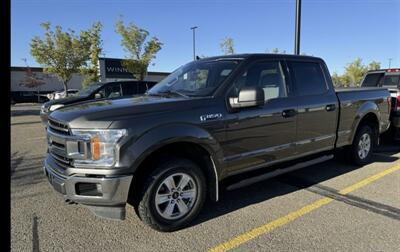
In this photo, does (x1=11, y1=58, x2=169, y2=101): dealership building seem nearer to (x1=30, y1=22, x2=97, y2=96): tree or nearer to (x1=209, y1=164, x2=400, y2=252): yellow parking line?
(x1=30, y1=22, x2=97, y2=96): tree

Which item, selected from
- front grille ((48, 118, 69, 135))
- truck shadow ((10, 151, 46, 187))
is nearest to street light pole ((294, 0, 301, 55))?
truck shadow ((10, 151, 46, 187))

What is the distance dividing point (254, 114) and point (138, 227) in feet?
6.24

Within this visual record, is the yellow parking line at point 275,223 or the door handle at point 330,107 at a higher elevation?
the door handle at point 330,107

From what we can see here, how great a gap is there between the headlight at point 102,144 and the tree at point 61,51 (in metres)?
26.8

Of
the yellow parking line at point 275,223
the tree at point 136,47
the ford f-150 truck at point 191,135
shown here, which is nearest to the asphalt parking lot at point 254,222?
the yellow parking line at point 275,223

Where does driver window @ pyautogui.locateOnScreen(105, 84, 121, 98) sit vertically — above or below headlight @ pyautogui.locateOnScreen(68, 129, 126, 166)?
above

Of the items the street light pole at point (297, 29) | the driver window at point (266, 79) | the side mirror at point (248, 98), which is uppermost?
the street light pole at point (297, 29)

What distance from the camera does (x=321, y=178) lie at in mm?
5477

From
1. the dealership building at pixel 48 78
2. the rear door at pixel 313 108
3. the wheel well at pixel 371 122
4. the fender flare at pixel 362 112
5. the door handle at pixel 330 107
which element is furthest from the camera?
the dealership building at pixel 48 78

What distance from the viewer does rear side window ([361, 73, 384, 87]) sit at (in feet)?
31.6

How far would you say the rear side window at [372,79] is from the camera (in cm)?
964

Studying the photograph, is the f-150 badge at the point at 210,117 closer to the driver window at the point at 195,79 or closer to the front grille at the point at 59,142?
the driver window at the point at 195,79

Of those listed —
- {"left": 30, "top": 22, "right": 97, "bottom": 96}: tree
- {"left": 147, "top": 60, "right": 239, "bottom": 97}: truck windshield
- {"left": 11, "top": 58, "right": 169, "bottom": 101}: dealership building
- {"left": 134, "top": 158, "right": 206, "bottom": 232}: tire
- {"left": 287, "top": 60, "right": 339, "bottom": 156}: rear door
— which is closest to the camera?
{"left": 134, "top": 158, "right": 206, "bottom": 232}: tire

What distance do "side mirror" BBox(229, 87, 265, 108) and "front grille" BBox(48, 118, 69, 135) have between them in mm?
1820
